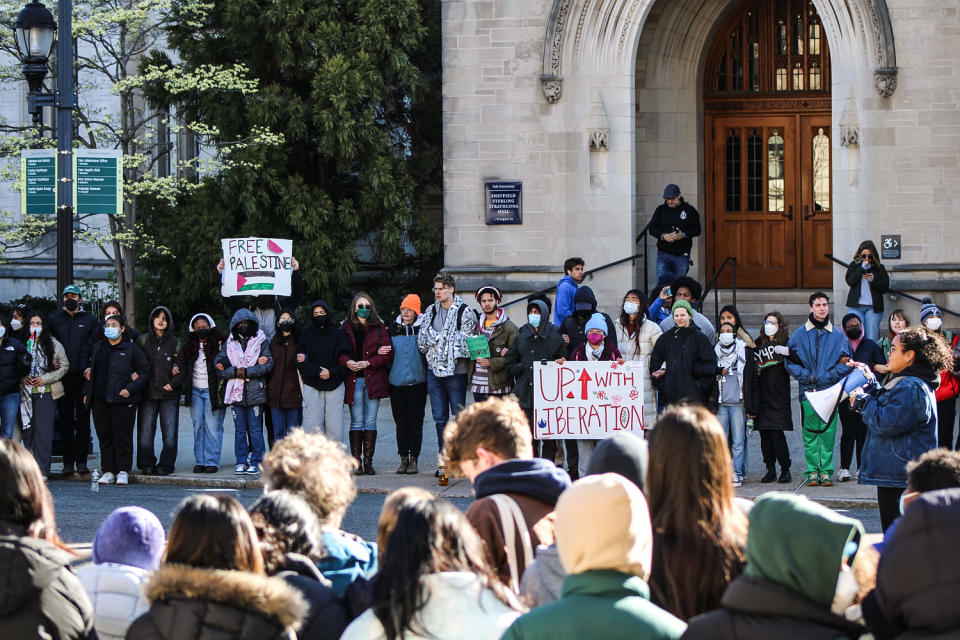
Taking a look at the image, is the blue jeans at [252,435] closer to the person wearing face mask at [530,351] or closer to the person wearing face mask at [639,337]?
the person wearing face mask at [530,351]

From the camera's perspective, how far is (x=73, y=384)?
47.5 feet

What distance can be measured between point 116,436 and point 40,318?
5.31ft

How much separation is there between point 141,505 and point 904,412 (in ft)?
22.7

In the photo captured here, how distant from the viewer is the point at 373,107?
21.1 m

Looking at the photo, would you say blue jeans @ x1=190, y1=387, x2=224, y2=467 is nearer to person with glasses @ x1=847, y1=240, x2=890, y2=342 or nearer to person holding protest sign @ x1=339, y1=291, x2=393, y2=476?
person holding protest sign @ x1=339, y1=291, x2=393, y2=476

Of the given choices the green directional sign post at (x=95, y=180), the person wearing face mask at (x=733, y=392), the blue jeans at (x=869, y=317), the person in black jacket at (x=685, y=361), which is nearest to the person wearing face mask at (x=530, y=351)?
the person in black jacket at (x=685, y=361)

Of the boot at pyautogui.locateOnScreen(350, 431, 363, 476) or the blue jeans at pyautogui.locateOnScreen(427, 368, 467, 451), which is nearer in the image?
the blue jeans at pyautogui.locateOnScreen(427, 368, 467, 451)

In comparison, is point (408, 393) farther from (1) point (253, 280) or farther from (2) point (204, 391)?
(1) point (253, 280)

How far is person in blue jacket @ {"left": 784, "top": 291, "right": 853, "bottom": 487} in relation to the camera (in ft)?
41.7

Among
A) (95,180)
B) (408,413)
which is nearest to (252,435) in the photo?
(408,413)

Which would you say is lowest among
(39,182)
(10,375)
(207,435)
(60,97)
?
(207,435)

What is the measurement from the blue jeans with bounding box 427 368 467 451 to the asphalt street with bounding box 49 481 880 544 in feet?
4.79

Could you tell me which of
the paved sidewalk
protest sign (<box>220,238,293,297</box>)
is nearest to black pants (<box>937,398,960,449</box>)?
the paved sidewalk

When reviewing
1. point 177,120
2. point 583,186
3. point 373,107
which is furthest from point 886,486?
point 177,120
